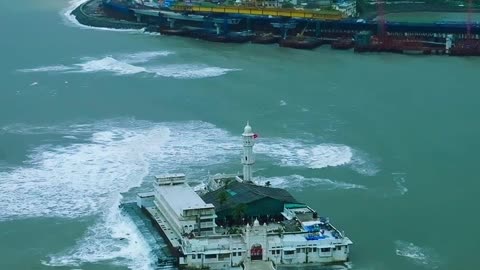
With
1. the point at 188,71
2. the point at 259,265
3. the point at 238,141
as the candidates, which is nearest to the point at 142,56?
the point at 188,71

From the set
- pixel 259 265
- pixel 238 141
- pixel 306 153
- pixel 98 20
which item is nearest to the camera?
pixel 259 265

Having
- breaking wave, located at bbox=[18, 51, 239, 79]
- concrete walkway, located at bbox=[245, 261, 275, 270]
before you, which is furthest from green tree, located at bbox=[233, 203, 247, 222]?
breaking wave, located at bbox=[18, 51, 239, 79]

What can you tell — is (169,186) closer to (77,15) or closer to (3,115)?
(3,115)

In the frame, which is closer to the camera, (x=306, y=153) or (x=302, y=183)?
(x=302, y=183)

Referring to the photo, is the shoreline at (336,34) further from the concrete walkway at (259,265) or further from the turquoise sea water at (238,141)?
the concrete walkway at (259,265)

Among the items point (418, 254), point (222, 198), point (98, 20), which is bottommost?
point (418, 254)

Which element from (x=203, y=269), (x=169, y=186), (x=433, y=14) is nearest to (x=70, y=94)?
(x=169, y=186)

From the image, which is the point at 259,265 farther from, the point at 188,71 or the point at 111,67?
the point at 111,67

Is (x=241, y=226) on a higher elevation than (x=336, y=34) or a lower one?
higher
